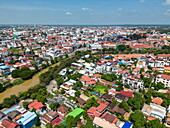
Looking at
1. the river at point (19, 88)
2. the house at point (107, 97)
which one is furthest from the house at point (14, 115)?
the house at point (107, 97)

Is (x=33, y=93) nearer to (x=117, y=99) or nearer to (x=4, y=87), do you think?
(x=4, y=87)

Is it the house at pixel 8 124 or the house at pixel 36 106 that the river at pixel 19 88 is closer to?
the house at pixel 36 106

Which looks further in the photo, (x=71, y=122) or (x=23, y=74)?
(x=23, y=74)

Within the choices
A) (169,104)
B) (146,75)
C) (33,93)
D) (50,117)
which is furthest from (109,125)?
(146,75)

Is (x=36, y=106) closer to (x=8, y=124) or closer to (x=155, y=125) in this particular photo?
(x=8, y=124)

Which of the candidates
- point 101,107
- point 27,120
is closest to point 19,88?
point 27,120
